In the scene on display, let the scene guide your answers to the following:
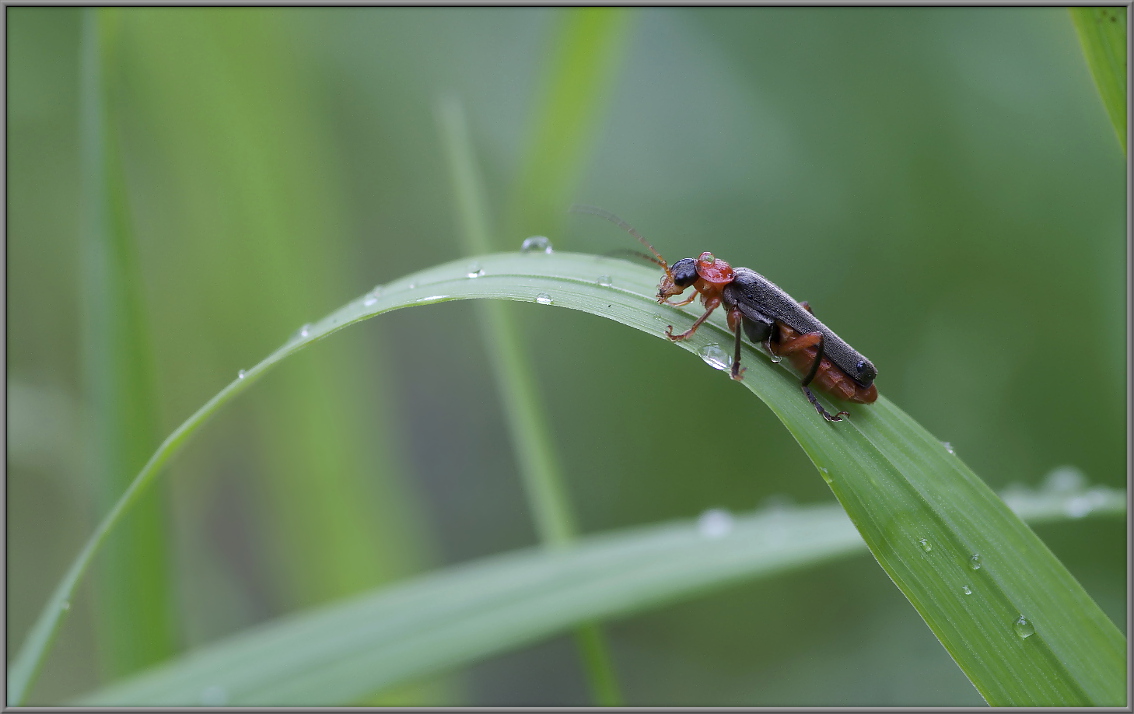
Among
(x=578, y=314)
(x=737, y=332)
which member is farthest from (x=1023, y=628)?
(x=578, y=314)

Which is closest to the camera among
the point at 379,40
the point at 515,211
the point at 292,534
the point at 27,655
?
the point at 27,655

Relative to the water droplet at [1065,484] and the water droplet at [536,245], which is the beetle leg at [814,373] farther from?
the water droplet at [1065,484]

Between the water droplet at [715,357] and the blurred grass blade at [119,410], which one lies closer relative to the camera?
the water droplet at [715,357]

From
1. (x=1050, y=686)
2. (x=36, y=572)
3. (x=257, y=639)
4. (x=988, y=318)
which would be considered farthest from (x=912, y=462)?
(x=36, y=572)

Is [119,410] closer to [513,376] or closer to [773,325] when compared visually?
[513,376]

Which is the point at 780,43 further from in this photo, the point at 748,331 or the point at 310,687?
Result: the point at 310,687

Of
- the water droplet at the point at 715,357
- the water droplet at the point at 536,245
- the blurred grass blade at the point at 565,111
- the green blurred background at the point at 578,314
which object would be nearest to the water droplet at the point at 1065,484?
the green blurred background at the point at 578,314
